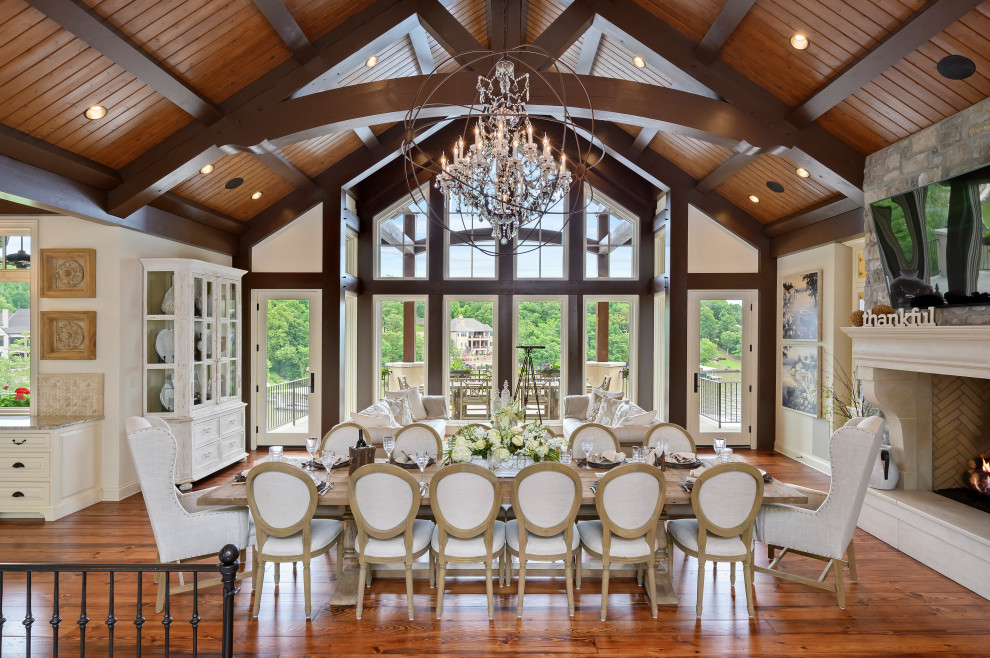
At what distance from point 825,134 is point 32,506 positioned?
7.74 m

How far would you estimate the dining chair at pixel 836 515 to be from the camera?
3.45 metres

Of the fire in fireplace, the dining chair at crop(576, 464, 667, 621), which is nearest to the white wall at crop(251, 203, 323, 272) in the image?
the dining chair at crop(576, 464, 667, 621)

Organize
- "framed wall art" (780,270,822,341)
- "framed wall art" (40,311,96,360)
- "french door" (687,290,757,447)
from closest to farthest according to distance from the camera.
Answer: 1. "framed wall art" (40,311,96,360)
2. "framed wall art" (780,270,822,341)
3. "french door" (687,290,757,447)

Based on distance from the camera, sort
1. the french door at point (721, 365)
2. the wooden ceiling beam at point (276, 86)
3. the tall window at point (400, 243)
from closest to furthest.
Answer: the wooden ceiling beam at point (276, 86), the french door at point (721, 365), the tall window at point (400, 243)

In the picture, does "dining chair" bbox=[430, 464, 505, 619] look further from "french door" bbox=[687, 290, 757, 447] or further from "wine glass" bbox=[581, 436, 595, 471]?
"french door" bbox=[687, 290, 757, 447]

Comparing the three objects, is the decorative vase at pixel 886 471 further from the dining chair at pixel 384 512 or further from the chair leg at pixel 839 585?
the dining chair at pixel 384 512

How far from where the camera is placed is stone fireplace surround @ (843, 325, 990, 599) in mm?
3719

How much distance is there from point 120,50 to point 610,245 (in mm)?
6649

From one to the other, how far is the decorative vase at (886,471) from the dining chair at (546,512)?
301 centimetres

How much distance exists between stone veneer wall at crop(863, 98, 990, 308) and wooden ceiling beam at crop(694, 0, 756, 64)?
1.68 meters

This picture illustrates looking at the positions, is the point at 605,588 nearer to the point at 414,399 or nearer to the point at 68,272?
→ the point at 414,399

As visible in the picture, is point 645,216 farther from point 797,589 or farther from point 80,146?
point 80,146

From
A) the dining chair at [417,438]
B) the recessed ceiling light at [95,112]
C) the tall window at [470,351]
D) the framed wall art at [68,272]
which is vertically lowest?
the dining chair at [417,438]

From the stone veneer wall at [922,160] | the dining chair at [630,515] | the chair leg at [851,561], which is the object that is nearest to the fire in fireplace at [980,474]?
the stone veneer wall at [922,160]
